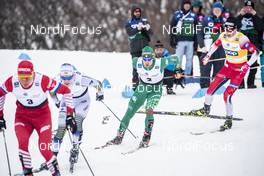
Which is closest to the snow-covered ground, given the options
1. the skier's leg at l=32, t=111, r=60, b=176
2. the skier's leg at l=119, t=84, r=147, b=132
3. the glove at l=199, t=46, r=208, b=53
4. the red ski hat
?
the skier's leg at l=119, t=84, r=147, b=132

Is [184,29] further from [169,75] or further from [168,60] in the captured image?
[168,60]

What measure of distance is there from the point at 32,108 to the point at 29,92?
0.27 m

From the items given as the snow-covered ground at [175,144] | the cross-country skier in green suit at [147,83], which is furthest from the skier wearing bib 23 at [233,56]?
the cross-country skier in green suit at [147,83]

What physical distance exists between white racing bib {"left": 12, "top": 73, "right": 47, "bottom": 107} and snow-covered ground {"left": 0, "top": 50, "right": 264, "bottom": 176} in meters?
1.28

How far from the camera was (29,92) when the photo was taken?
1068cm

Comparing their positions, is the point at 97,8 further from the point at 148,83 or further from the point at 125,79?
the point at 148,83

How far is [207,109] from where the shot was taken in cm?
1288

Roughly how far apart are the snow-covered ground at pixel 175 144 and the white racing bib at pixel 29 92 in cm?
128

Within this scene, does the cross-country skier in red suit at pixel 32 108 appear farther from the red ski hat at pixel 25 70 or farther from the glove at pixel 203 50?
the glove at pixel 203 50

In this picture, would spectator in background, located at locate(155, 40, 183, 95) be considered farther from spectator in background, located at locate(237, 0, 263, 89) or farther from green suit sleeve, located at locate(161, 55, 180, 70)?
green suit sleeve, located at locate(161, 55, 180, 70)

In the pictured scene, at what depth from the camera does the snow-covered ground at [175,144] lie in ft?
35.7

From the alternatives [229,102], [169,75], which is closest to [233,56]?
[229,102]

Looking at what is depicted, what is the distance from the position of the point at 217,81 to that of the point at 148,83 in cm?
134

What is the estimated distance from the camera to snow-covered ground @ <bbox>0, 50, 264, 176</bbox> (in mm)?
10883
